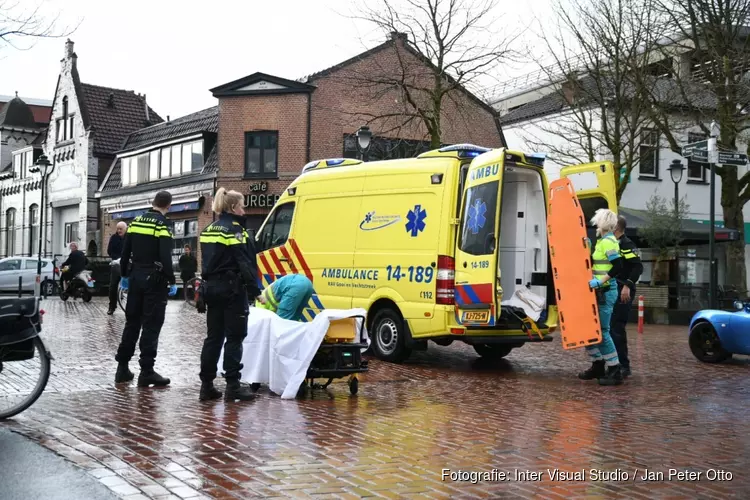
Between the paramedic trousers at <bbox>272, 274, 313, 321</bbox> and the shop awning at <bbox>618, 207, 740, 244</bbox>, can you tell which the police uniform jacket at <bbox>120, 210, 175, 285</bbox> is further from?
the shop awning at <bbox>618, 207, 740, 244</bbox>

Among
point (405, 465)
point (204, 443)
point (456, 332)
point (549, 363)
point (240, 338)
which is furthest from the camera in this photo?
point (549, 363)

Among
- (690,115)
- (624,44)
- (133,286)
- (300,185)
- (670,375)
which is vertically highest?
(624,44)

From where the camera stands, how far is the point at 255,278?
7844 mm

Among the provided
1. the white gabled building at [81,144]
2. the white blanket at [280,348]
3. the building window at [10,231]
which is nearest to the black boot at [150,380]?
the white blanket at [280,348]

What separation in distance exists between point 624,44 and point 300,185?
14.0m

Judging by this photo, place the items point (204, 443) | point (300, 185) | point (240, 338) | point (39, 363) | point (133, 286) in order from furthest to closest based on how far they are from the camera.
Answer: point (300, 185) → point (133, 286) → point (240, 338) → point (39, 363) → point (204, 443)

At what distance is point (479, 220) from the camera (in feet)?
34.4

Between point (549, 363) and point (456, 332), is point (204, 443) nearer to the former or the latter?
point (456, 332)

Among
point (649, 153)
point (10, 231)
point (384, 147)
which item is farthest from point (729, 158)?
point (10, 231)

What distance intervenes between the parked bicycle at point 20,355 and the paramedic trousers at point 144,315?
75.0 inches

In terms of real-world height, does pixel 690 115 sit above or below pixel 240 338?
above

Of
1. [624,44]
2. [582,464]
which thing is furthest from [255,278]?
[624,44]

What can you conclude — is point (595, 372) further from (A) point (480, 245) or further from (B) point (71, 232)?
(B) point (71, 232)

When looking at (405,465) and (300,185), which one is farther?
(300,185)
